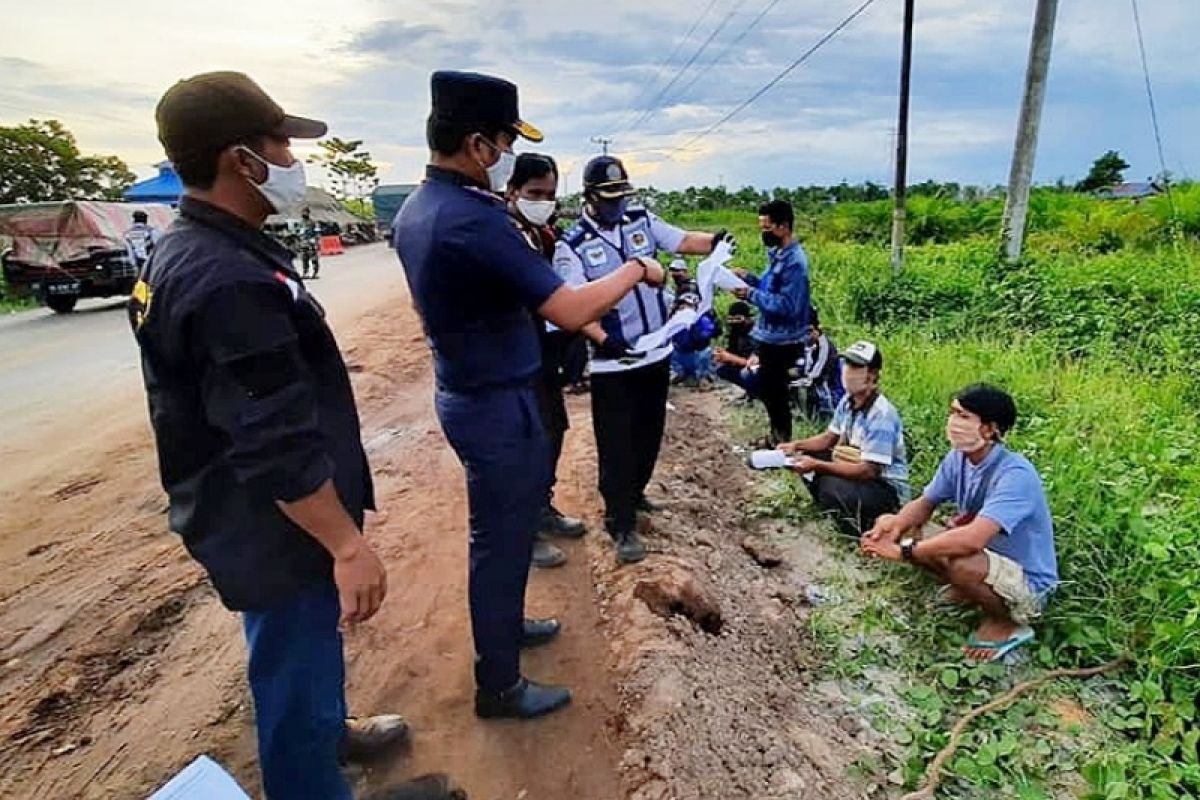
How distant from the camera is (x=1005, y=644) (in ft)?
10.4

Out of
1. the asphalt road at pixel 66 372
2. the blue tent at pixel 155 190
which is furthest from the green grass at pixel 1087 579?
the blue tent at pixel 155 190

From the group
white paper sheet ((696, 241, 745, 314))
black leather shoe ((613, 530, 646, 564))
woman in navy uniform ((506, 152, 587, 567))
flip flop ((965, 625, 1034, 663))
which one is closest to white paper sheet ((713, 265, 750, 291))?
white paper sheet ((696, 241, 745, 314))

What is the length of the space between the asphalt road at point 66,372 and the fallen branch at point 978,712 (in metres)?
5.65

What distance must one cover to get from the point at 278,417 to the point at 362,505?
0.51 metres

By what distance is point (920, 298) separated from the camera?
9.12 meters

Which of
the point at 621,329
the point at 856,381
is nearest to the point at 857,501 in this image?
the point at 856,381

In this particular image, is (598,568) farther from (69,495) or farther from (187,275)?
(69,495)

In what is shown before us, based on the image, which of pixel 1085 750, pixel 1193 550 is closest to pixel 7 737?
pixel 1085 750

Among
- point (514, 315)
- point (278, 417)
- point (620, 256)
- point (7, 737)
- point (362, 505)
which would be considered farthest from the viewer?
point (620, 256)

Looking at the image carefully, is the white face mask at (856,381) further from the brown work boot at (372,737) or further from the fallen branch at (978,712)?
the brown work boot at (372,737)

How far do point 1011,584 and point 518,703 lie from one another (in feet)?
6.66

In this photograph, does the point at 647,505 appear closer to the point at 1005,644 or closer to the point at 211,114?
the point at 1005,644

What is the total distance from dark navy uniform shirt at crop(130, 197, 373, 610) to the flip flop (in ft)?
8.88

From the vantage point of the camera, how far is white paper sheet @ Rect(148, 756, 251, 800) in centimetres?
138
